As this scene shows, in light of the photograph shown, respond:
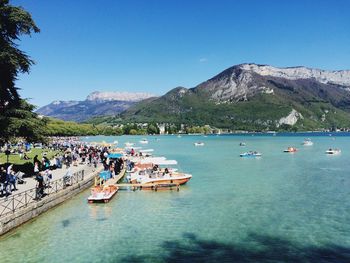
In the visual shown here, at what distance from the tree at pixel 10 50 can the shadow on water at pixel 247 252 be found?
27144mm

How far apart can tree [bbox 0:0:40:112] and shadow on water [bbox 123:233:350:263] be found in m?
27.1

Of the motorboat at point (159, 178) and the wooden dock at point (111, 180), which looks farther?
the motorboat at point (159, 178)

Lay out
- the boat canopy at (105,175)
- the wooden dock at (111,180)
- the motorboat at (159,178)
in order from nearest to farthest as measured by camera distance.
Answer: the wooden dock at (111,180) < the boat canopy at (105,175) < the motorboat at (159,178)

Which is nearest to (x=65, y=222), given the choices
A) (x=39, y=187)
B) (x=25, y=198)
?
(x=25, y=198)

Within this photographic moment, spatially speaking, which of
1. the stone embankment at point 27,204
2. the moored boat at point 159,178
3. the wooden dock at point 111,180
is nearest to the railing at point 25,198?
the stone embankment at point 27,204

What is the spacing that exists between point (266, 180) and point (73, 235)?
3728cm

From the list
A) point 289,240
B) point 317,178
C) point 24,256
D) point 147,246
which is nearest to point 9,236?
point 24,256

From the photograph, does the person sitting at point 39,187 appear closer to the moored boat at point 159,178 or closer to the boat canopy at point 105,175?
the boat canopy at point 105,175

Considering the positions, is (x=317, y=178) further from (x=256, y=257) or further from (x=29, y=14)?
(x=29, y=14)

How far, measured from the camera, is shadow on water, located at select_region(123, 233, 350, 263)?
2098cm

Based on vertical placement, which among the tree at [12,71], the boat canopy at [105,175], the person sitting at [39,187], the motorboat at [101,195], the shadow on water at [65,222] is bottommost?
the shadow on water at [65,222]

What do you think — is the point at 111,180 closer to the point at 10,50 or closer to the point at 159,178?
the point at 159,178

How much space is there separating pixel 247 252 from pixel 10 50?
3280 cm

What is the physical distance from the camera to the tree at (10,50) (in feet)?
129
